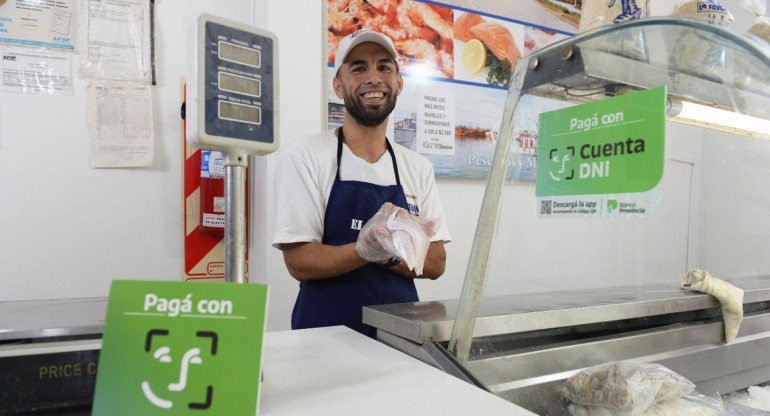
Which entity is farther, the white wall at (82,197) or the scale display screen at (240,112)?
the white wall at (82,197)

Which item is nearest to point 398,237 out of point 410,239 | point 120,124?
point 410,239

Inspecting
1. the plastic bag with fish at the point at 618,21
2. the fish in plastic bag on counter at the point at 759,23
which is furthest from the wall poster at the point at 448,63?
the plastic bag with fish at the point at 618,21

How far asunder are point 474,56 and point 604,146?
2.01m

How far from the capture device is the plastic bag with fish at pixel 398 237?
950mm

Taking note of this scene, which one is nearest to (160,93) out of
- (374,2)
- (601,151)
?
(374,2)

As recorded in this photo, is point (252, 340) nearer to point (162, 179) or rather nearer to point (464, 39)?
point (162, 179)

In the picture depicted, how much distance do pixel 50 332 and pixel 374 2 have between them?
207 cm

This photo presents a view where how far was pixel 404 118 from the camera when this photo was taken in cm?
235

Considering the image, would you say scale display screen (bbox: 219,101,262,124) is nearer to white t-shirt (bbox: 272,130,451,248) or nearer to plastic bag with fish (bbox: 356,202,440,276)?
plastic bag with fish (bbox: 356,202,440,276)

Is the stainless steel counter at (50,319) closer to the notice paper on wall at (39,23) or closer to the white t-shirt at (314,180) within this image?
the white t-shirt at (314,180)

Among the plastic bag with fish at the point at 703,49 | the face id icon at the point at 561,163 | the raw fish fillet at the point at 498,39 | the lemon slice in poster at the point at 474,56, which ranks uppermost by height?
the raw fish fillet at the point at 498,39

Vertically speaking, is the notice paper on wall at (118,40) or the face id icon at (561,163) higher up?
the notice paper on wall at (118,40)

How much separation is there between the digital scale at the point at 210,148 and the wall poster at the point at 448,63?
5.08ft

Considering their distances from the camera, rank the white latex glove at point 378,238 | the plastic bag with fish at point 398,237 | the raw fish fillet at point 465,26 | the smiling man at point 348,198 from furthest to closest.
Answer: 1. the raw fish fillet at point 465,26
2. the smiling man at point 348,198
3. the white latex glove at point 378,238
4. the plastic bag with fish at point 398,237
